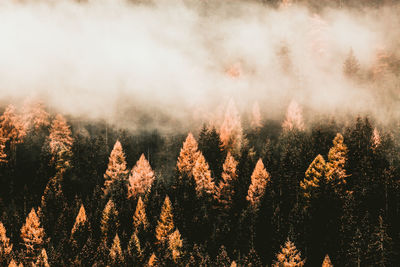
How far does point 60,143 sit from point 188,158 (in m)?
24.6

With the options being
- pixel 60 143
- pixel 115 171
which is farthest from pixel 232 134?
pixel 60 143

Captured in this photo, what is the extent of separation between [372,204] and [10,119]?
6311cm

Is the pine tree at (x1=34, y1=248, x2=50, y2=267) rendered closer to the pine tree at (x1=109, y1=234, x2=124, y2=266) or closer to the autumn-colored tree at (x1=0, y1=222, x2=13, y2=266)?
the autumn-colored tree at (x1=0, y1=222, x2=13, y2=266)

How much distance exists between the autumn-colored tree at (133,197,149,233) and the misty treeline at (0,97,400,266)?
0.45 ft

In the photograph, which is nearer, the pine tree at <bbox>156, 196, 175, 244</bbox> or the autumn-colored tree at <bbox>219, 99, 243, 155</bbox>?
the pine tree at <bbox>156, 196, 175, 244</bbox>

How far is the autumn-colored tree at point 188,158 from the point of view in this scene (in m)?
56.7

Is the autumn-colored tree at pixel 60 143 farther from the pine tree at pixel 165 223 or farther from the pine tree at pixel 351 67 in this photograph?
the pine tree at pixel 351 67

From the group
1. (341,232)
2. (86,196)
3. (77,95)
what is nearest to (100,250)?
(86,196)

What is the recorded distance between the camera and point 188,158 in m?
58.3

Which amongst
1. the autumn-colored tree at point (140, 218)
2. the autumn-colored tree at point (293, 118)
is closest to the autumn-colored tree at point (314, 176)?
the autumn-colored tree at point (140, 218)

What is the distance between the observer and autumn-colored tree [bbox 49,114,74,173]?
214ft

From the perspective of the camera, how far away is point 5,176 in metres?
65.9

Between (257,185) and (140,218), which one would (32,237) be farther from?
(257,185)

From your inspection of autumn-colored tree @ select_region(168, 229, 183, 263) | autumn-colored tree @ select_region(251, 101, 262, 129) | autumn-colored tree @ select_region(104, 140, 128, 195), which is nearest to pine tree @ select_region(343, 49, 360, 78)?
autumn-colored tree @ select_region(251, 101, 262, 129)
